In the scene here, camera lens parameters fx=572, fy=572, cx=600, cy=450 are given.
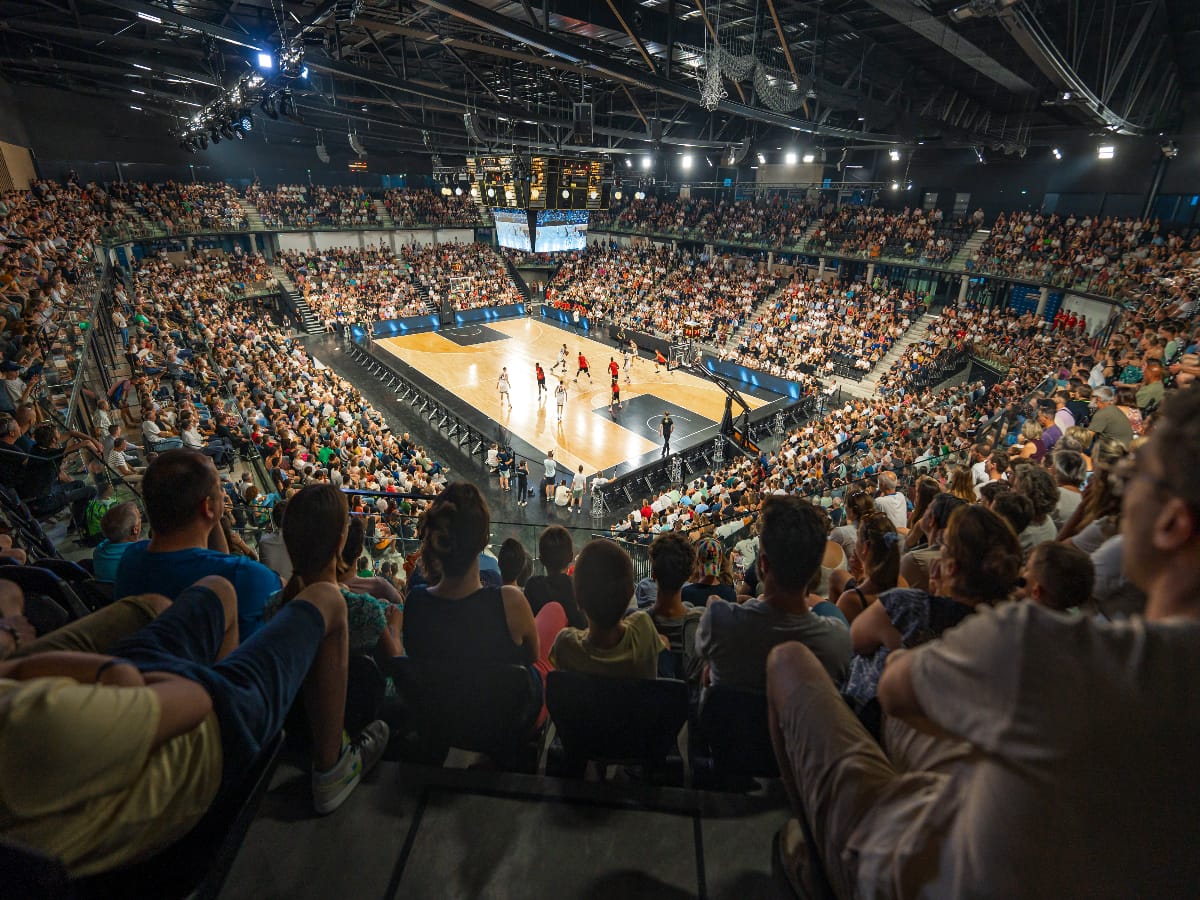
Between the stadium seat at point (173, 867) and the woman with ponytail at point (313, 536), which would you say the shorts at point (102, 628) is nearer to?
the woman with ponytail at point (313, 536)

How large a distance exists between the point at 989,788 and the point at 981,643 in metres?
0.25

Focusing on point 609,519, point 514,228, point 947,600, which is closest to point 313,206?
point 514,228

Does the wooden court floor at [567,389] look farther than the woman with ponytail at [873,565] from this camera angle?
Yes

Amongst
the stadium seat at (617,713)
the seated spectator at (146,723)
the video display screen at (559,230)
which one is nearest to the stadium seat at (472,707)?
the stadium seat at (617,713)

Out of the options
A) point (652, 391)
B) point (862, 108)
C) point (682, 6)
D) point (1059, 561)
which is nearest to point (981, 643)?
point (1059, 561)

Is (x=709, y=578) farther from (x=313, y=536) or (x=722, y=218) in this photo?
(x=722, y=218)

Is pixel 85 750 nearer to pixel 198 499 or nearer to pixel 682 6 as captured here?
pixel 198 499

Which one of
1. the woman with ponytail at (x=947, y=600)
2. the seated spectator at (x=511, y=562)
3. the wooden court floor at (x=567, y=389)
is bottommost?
the wooden court floor at (x=567, y=389)

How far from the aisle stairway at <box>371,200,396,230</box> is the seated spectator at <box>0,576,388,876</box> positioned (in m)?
41.2

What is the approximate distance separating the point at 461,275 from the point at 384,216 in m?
6.95

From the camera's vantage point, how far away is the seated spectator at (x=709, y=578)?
170 inches

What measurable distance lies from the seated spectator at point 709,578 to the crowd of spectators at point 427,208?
36066 millimetres

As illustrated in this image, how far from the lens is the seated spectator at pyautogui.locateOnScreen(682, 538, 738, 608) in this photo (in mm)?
4311

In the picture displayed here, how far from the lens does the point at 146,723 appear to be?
121cm
